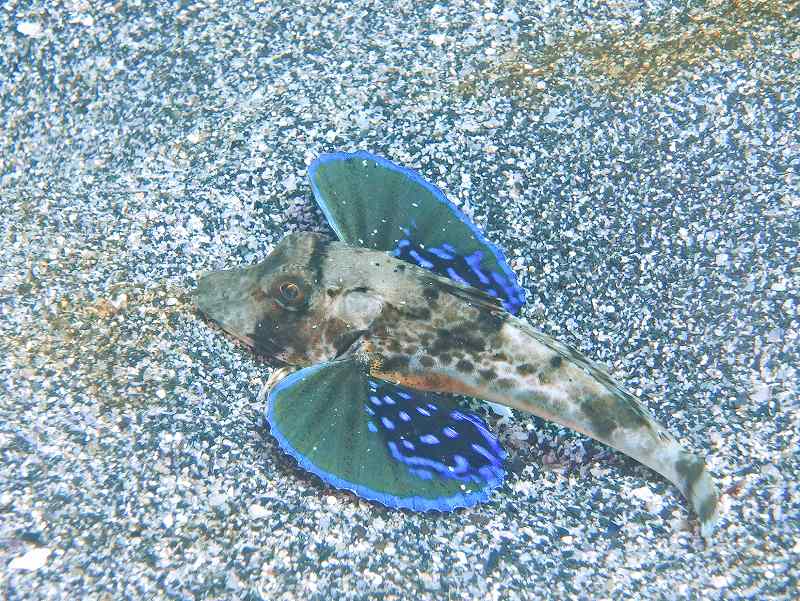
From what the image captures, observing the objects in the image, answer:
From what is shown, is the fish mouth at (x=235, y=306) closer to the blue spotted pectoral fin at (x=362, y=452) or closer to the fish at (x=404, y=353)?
the fish at (x=404, y=353)

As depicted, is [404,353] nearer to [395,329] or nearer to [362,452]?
[395,329]

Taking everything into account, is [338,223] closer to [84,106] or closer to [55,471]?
[55,471]

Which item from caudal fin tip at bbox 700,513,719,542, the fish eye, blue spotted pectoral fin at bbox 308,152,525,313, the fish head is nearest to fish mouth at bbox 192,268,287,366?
the fish head

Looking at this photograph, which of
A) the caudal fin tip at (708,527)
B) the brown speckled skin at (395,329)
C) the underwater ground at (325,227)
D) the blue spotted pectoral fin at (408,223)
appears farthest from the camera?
the blue spotted pectoral fin at (408,223)

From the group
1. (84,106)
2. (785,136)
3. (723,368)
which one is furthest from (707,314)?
(84,106)

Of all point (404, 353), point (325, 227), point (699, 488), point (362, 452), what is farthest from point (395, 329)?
point (699, 488)

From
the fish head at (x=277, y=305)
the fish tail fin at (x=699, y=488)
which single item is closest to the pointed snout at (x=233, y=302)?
the fish head at (x=277, y=305)

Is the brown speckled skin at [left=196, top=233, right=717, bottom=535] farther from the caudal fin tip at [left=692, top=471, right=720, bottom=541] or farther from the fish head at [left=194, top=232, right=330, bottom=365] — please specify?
the caudal fin tip at [left=692, top=471, right=720, bottom=541]
